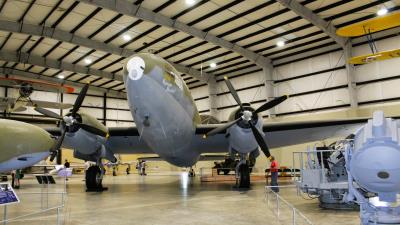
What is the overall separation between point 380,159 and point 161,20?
22.0 meters

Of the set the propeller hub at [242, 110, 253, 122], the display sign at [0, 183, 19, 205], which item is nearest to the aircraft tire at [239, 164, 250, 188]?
the propeller hub at [242, 110, 253, 122]

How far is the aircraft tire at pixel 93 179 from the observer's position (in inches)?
601

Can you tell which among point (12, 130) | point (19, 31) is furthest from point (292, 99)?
point (12, 130)

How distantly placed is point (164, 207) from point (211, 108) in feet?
103

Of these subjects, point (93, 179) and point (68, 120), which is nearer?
point (68, 120)

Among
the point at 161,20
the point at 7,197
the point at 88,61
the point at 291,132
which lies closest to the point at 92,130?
the point at 7,197

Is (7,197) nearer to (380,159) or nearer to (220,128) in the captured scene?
(380,159)

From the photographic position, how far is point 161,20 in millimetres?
23828

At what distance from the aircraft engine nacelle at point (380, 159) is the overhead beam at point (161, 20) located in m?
19.6

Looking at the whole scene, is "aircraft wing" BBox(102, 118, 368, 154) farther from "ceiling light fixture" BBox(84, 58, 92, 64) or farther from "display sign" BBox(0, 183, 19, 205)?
"ceiling light fixture" BBox(84, 58, 92, 64)

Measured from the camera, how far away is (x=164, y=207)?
9.51 m

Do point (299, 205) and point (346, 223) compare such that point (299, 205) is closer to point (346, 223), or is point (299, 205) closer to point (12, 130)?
point (346, 223)

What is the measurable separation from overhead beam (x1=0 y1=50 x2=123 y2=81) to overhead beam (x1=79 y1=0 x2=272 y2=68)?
49.6ft

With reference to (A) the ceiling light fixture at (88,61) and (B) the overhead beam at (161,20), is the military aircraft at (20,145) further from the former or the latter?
(A) the ceiling light fixture at (88,61)
